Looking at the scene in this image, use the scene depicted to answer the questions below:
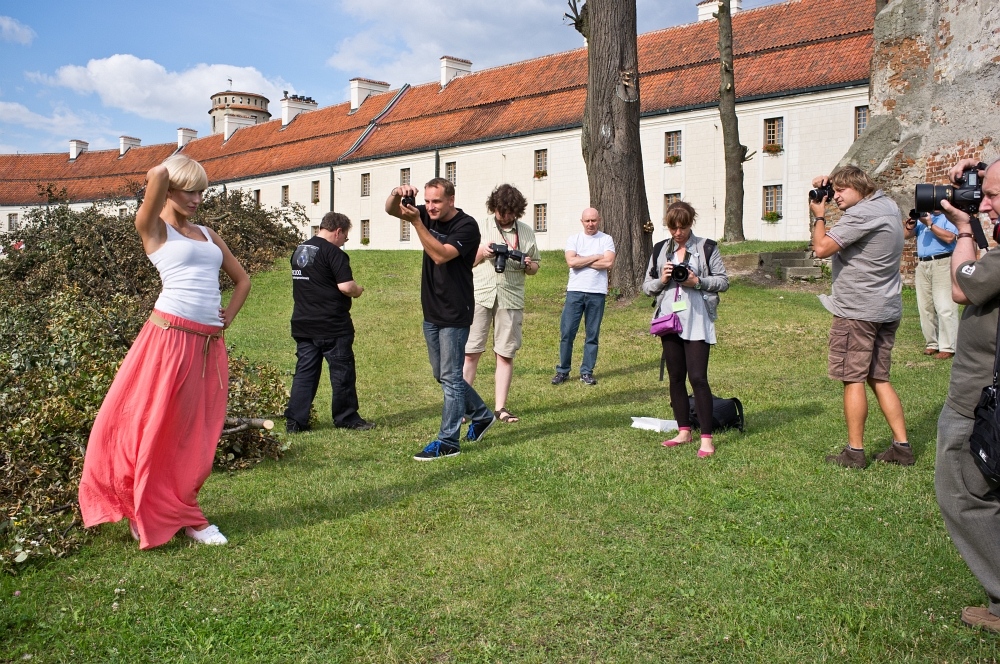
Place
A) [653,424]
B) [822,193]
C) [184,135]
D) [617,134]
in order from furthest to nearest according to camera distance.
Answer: [184,135] < [617,134] < [653,424] < [822,193]

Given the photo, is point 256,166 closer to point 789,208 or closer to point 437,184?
point 789,208

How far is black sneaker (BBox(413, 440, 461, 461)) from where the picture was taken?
253 inches

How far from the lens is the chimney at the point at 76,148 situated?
76812 millimetres

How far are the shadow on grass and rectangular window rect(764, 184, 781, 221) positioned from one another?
29506 millimetres

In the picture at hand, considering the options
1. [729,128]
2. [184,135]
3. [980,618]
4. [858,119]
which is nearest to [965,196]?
[980,618]

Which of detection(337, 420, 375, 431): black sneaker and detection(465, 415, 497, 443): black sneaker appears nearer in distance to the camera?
detection(465, 415, 497, 443): black sneaker

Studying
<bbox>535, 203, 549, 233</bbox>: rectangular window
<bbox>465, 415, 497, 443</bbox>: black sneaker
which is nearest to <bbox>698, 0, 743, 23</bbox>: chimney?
<bbox>535, 203, 549, 233</bbox>: rectangular window

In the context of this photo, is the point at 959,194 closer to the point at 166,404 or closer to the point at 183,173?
the point at 183,173

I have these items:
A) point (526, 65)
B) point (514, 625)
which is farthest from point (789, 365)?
point (526, 65)

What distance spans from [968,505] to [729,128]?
21.8 m

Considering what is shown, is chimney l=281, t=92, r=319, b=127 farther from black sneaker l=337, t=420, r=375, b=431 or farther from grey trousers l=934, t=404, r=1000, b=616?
grey trousers l=934, t=404, r=1000, b=616

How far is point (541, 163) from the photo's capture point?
4109 centimetres

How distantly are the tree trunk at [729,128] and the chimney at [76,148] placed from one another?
69145 mm

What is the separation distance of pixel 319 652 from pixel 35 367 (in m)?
5.01
